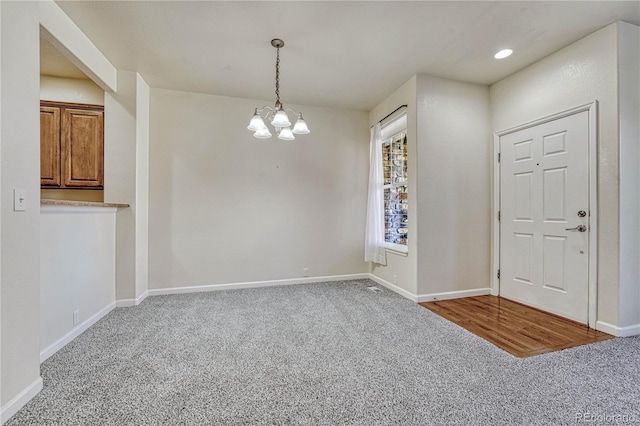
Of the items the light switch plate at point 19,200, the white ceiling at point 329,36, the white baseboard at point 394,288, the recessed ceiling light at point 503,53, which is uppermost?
the recessed ceiling light at point 503,53

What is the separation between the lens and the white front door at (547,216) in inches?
111

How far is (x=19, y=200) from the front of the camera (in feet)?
5.36

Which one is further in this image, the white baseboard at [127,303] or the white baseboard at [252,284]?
the white baseboard at [252,284]

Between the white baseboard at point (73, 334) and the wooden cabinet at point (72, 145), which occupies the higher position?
the wooden cabinet at point (72, 145)

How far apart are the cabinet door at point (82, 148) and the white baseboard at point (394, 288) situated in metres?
3.97

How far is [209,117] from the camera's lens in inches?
158

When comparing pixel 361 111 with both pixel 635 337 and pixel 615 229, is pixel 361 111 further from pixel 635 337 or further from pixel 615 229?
pixel 635 337

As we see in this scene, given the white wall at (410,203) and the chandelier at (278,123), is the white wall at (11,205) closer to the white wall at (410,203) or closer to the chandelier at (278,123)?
the chandelier at (278,123)

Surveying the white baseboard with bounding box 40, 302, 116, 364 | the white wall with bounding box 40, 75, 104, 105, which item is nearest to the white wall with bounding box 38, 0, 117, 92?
the white wall with bounding box 40, 75, 104, 105

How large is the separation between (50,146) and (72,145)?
0.23 metres

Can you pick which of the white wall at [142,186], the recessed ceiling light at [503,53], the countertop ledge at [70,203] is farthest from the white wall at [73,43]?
the recessed ceiling light at [503,53]

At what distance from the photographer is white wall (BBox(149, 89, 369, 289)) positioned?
3859mm

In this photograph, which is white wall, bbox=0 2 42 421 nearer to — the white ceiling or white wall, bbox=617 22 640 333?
the white ceiling

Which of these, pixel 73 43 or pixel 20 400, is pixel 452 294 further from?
pixel 73 43
